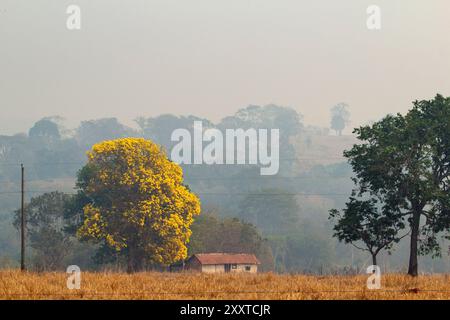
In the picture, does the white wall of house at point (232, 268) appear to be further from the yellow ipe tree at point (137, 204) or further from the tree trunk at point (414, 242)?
the tree trunk at point (414, 242)

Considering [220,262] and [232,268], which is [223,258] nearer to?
[220,262]

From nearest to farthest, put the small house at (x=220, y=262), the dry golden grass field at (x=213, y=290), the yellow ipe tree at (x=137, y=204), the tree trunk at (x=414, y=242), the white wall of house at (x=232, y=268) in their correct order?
the dry golden grass field at (x=213, y=290)
the tree trunk at (x=414, y=242)
the yellow ipe tree at (x=137, y=204)
the white wall of house at (x=232, y=268)
the small house at (x=220, y=262)

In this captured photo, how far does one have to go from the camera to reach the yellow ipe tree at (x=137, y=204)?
81562mm

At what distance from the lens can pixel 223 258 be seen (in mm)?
114125

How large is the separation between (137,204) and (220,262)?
3139 centimetres

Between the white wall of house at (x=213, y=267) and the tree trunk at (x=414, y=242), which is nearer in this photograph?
the tree trunk at (x=414, y=242)

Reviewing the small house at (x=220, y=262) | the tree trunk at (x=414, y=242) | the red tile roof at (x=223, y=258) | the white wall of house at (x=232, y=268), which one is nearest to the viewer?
the tree trunk at (x=414, y=242)

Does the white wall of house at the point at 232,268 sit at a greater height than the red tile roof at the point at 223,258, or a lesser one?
lesser

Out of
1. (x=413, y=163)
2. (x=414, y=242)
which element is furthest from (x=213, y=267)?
(x=413, y=163)

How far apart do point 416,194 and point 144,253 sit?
118ft

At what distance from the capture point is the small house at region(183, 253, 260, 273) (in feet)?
358

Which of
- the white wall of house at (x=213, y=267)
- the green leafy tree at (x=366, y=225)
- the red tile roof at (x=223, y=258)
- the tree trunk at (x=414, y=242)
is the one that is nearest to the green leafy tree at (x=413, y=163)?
the tree trunk at (x=414, y=242)

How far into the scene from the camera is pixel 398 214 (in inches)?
2185
